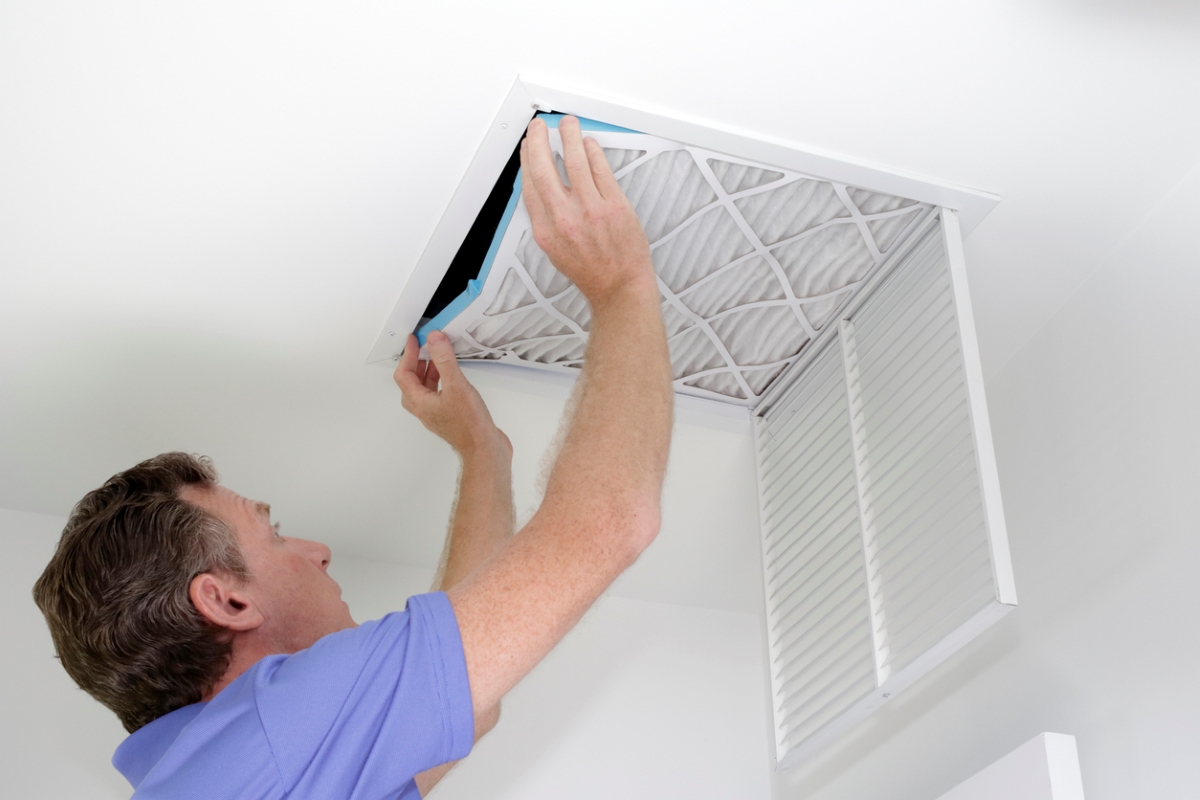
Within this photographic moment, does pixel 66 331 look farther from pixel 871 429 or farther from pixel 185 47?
pixel 871 429

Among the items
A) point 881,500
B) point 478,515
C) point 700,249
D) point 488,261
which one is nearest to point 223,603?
point 478,515

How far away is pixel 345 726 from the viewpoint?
1012 millimetres

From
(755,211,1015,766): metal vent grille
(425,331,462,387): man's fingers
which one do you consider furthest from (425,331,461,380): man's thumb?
(755,211,1015,766): metal vent grille

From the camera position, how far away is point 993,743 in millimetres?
1615

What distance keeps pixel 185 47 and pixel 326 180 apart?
253mm

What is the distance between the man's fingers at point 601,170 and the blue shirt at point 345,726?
0.59 meters

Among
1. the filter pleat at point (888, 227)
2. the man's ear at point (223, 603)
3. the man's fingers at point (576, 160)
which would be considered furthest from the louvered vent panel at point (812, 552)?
the man's ear at point (223, 603)

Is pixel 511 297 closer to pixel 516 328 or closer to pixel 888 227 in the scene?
pixel 516 328

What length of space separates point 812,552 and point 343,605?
0.76 meters

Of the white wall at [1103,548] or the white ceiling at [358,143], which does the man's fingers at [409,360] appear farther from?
the white wall at [1103,548]

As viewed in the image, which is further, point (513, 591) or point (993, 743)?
point (993, 743)

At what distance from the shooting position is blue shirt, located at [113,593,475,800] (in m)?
1.00

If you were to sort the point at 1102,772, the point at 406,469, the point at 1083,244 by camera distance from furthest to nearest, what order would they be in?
the point at 406,469 < the point at 1083,244 < the point at 1102,772

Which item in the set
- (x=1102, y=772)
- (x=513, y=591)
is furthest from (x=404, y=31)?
(x=1102, y=772)
